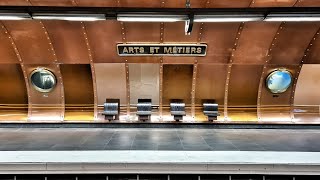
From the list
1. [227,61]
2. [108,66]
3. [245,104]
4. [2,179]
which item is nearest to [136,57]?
[108,66]

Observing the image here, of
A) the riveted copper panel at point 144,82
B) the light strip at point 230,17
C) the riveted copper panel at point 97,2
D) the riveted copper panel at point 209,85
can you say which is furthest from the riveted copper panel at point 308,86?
the riveted copper panel at point 97,2

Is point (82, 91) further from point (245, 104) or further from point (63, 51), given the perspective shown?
point (245, 104)

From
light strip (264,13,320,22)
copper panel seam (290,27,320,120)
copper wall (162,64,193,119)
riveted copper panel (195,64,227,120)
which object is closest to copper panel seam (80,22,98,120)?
copper wall (162,64,193,119)

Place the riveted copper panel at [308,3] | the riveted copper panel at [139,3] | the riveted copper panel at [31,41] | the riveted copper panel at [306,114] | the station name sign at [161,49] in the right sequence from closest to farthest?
the riveted copper panel at [308,3]
the riveted copper panel at [139,3]
the riveted copper panel at [31,41]
the station name sign at [161,49]
the riveted copper panel at [306,114]

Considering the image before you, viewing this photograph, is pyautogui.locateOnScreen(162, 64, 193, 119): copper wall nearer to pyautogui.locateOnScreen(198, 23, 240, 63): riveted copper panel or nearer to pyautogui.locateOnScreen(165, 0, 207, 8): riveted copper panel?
pyautogui.locateOnScreen(198, 23, 240, 63): riveted copper panel

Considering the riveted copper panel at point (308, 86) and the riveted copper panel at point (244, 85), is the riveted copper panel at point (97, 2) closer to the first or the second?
the riveted copper panel at point (244, 85)

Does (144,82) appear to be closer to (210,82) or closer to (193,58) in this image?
(193,58)

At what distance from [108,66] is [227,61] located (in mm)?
3510

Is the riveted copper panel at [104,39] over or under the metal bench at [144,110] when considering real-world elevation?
over

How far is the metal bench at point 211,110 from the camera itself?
7137 millimetres

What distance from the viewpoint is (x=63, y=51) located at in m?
6.86

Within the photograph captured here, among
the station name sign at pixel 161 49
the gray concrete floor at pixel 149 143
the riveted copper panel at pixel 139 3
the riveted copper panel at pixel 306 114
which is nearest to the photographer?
the gray concrete floor at pixel 149 143

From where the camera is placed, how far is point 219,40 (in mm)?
6684

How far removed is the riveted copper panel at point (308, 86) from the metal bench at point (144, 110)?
4.53 meters
